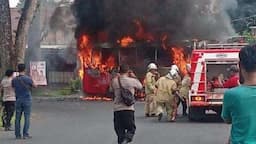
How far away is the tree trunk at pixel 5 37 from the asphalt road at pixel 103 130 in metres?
1.97

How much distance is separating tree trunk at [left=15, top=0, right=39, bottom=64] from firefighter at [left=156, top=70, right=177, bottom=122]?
690cm

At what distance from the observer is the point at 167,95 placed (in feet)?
63.8

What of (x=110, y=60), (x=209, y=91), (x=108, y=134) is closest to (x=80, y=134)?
(x=108, y=134)

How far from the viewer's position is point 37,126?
61.9 ft

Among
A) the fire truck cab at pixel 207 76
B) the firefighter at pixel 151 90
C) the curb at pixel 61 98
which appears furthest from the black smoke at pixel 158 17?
the fire truck cab at pixel 207 76

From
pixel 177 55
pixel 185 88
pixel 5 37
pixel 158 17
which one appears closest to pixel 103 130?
pixel 185 88

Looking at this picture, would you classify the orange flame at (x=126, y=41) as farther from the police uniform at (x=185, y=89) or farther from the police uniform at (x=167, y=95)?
the police uniform at (x=167, y=95)

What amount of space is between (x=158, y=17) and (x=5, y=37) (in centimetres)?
1127

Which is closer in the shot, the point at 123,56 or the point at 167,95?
the point at 167,95

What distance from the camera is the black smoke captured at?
33469 millimetres

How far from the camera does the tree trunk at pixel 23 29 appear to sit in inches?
986

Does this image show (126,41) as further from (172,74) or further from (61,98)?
(172,74)

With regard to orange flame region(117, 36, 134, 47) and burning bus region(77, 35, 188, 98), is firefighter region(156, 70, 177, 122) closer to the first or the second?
burning bus region(77, 35, 188, 98)

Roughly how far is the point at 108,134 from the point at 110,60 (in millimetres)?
17172
